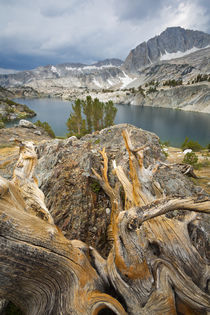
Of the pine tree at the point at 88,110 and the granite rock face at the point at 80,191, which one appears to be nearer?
the granite rock face at the point at 80,191

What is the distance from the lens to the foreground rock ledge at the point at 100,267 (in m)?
2.06

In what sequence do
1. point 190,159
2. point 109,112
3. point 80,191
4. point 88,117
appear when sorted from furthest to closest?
point 109,112
point 88,117
point 190,159
point 80,191

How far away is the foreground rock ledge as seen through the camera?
81.1 inches

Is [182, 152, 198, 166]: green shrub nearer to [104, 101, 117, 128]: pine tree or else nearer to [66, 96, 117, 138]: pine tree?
[66, 96, 117, 138]: pine tree

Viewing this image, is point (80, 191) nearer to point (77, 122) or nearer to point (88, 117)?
point (77, 122)

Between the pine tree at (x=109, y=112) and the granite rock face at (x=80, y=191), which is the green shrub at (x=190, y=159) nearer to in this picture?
the granite rock face at (x=80, y=191)

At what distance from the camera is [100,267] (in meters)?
2.80

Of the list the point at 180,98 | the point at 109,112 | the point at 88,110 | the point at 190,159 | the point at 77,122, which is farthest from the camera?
the point at 180,98

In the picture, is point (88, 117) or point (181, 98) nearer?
point (88, 117)

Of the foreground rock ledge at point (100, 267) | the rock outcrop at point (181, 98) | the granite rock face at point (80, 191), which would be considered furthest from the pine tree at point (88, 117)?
the rock outcrop at point (181, 98)

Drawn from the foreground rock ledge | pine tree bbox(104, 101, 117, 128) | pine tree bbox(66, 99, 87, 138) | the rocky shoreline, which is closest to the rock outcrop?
the rocky shoreline

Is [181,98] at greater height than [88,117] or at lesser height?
greater

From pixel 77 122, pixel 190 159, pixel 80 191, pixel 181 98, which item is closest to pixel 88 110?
pixel 77 122

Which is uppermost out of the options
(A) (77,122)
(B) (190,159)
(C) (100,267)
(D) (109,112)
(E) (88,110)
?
(E) (88,110)
